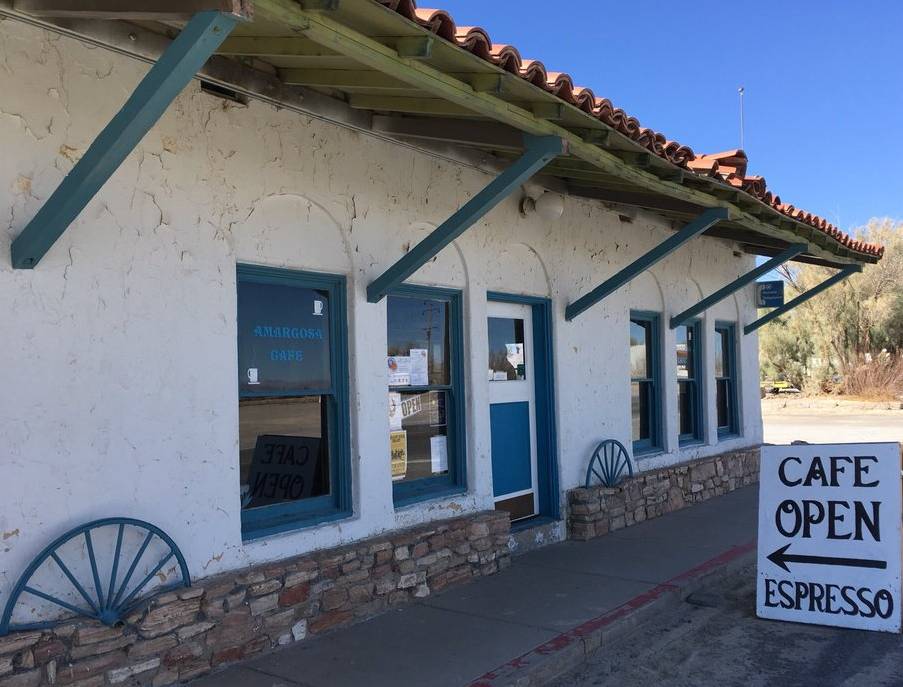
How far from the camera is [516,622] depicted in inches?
229

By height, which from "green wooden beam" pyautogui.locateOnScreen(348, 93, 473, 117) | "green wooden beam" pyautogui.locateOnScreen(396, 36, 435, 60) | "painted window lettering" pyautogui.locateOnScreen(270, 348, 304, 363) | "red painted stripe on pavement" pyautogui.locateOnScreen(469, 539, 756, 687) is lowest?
"red painted stripe on pavement" pyautogui.locateOnScreen(469, 539, 756, 687)

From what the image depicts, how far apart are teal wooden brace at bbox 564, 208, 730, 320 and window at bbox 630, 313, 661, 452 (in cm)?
180

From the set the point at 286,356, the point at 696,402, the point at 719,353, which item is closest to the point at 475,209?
the point at 286,356

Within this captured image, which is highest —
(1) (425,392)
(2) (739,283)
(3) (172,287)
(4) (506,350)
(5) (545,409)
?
(2) (739,283)

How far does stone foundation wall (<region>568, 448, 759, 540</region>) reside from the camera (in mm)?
8484

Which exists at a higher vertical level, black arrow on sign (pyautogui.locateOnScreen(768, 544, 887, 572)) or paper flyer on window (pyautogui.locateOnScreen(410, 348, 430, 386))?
paper flyer on window (pyautogui.locateOnScreen(410, 348, 430, 386))

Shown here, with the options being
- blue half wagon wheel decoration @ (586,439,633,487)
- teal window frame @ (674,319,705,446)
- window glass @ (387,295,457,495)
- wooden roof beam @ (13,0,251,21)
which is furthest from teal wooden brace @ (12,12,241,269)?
teal window frame @ (674,319,705,446)

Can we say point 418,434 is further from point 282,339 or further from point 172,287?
point 172,287

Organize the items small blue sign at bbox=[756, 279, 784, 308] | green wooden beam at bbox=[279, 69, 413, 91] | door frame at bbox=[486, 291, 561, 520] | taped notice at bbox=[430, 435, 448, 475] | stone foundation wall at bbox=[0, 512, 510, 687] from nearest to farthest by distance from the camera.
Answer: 1. stone foundation wall at bbox=[0, 512, 510, 687]
2. green wooden beam at bbox=[279, 69, 413, 91]
3. taped notice at bbox=[430, 435, 448, 475]
4. door frame at bbox=[486, 291, 561, 520]
5. small blue sign at bbox=[756, 279, 784, 308]

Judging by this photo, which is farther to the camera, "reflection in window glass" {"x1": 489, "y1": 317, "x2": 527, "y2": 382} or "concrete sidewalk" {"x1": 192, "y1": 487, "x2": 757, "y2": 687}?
"reflection in window glass" {"x1": 489, "y1": 317, "x2": 527, "y2": 382}

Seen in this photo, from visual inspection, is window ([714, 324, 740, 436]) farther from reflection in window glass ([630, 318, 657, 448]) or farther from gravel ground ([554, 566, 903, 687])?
gravel ground ([554, 566, 903, 687])

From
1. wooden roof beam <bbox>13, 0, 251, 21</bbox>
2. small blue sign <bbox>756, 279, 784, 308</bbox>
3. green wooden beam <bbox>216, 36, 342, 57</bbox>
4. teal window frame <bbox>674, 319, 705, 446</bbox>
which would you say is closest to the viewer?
wooden roof beam <bbox>13, 0, 251, 21</bbox>

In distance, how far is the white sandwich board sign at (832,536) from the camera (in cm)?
588

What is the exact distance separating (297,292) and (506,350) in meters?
2.80
